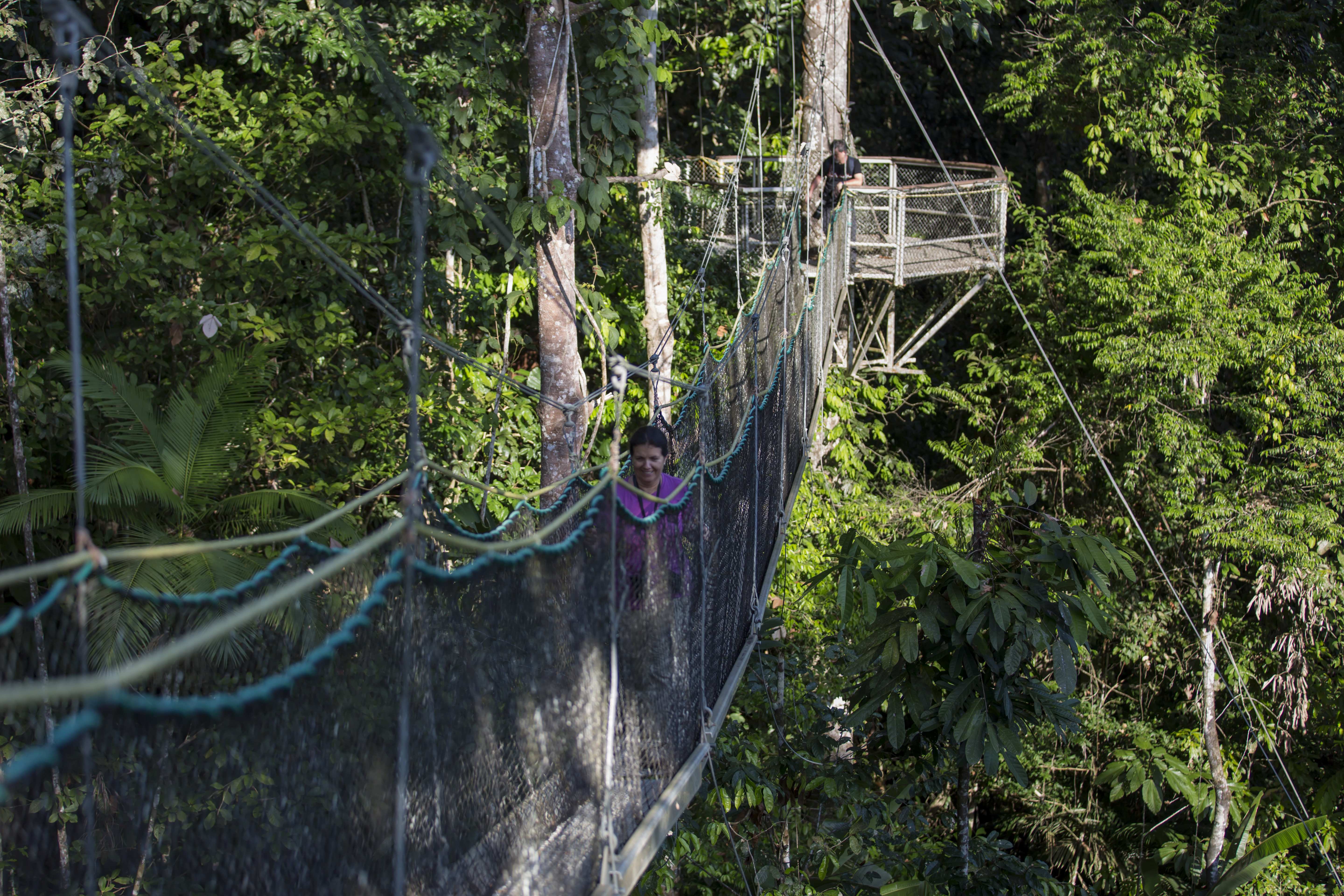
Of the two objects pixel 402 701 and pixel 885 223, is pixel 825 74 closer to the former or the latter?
pixel 885 223

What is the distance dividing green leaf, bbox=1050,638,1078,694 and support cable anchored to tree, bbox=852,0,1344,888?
2677 millimetres

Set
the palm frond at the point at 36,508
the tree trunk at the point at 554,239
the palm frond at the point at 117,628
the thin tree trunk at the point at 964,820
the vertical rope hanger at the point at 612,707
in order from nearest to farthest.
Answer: the vertical rope hanger at the point at 612,707, the palm frond at the point at 117,628, the palm frond at the point at 36,508, the thin tree trunk at the point at 964,820, the tree trunk at the point at 554,239

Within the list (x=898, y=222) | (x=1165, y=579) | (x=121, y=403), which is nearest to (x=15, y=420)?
(x=121, y=403)

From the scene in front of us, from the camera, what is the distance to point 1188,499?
7.66 m

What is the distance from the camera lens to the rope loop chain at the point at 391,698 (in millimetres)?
1104

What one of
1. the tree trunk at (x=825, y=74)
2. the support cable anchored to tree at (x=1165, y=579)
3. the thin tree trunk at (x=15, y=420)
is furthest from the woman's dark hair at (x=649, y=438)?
the tree trunk at (x=825, y=74)

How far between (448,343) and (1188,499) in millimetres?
5243

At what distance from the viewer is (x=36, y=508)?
3826mm

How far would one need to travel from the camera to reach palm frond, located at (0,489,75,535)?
12.4 feet

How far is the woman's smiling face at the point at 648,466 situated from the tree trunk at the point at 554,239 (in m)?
1.57

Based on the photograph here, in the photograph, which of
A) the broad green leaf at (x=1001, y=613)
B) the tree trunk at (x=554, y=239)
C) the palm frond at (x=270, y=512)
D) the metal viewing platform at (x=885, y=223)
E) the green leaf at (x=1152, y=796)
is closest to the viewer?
the broad green leaf at (x=1001, y=613)

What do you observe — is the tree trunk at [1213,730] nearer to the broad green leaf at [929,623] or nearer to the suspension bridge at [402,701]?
the broad green leaf at [929,623]

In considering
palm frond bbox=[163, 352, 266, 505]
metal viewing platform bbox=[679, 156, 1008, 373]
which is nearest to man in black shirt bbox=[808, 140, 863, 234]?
metal viewing platform bbox=[679, 156, 1008, 373]

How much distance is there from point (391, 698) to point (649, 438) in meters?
1.64
